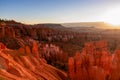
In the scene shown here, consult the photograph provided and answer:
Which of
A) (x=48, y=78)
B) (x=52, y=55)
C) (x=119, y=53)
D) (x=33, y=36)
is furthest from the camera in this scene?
(x=33, y=36)

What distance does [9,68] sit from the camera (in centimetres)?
3962

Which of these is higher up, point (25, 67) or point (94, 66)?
point (25, 67)

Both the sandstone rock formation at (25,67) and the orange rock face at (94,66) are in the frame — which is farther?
the orange rock face at (94,66)

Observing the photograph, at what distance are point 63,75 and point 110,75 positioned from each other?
10.9m

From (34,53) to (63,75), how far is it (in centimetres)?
1078

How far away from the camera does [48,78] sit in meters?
48.3

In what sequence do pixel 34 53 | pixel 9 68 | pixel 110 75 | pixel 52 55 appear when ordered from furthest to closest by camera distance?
pixel 52 55, pixel 34 53, pixel 110 75, pixel 9 68

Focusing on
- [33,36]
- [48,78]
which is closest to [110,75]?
[48,78]

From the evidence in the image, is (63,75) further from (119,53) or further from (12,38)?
(12,38)

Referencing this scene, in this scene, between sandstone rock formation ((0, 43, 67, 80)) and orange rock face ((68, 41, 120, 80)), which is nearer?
sandstone rock formation ((0, 43, 67, 80))

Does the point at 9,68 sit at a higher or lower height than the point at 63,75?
higher

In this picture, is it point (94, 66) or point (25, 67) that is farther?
point (94, 66)

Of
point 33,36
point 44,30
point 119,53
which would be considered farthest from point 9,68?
point 44,30

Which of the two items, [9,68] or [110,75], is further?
[110,75]
